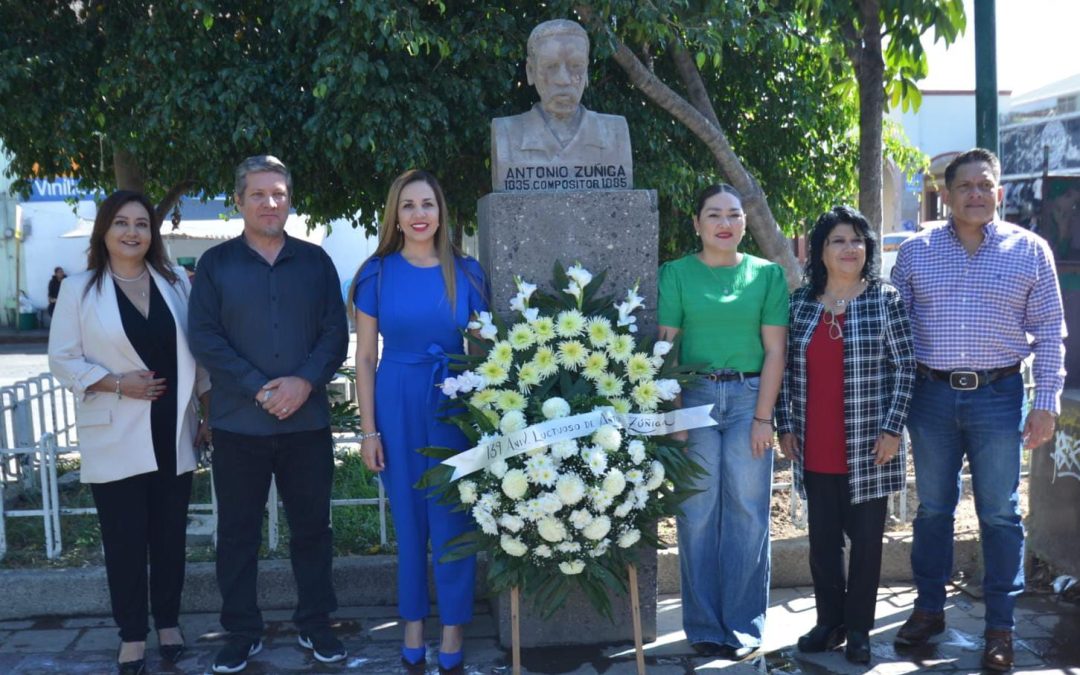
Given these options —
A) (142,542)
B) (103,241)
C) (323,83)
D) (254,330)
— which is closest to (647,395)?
(254,330)

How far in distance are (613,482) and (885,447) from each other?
3.66ft

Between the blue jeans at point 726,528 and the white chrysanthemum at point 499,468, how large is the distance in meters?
0.80

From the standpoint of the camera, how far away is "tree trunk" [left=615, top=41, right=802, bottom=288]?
623cm

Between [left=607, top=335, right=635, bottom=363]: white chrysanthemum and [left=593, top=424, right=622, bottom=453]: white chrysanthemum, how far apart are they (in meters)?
0.30

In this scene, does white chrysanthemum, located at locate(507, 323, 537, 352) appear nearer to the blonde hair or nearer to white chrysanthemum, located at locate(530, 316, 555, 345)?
white chrysanthemum, located at locate(530, 316, 555, 345)

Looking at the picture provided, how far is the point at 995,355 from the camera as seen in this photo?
148 inches

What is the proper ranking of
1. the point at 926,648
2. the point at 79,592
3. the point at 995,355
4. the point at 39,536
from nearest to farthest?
the point at 995,355 < the point at 926,648 < the point at 79,592 < the point at 39,536

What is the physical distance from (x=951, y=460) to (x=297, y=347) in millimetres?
2584

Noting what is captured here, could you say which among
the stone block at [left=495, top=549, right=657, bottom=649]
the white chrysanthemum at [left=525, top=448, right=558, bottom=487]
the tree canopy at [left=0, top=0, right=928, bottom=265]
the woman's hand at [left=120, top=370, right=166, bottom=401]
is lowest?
the stone block at [left=495, top=549, right=657, bottom=649]

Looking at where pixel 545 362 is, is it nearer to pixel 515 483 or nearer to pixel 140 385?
pixel 515 483

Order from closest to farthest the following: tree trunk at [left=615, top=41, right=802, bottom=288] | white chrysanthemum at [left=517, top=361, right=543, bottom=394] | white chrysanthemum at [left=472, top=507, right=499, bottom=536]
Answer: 1. white chrysanthemum at [left=472, top=507, right=499, bottom=536]
2. white chrysanthemum at [left=517, top=361, right=543, bottom=394]
3. tree trunk at [left=615, top=41, right=802, bottom=288]

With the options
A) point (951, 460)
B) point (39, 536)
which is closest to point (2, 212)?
point (39, 536)

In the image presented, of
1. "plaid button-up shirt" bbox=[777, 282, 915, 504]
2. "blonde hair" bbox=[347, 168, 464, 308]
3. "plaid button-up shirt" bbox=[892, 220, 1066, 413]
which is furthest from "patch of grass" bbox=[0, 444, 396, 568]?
"plaid button-up shirt" bbox=[892, 220, 1066, 413]

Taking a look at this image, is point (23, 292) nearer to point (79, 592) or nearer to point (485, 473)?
point (79, 592)
